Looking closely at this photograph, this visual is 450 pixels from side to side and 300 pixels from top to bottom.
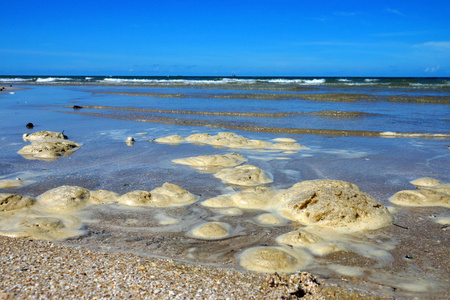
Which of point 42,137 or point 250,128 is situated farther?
point 250,128

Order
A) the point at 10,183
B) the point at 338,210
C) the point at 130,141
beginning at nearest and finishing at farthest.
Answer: the point at 338,210 → the point at 10,183 → the point at 130,141

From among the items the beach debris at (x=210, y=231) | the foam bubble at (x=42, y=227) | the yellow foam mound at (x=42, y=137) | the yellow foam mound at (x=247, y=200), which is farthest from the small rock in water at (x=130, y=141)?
the beach debris at (x=210, y=231)

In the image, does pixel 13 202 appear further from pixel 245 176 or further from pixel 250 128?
pixel 250 128

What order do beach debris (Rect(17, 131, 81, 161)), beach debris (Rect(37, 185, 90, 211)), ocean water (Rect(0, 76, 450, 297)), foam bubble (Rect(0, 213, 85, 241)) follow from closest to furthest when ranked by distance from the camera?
ocean water (Rect(0, 76, 450, 297)), foam bubble (Rect(0, 213, 85, 241)), beach debris (Rect(37, 185, 90, 211)), beach debris (Rect(17, 131, 81, 161))

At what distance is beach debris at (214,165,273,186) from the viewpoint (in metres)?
5.98

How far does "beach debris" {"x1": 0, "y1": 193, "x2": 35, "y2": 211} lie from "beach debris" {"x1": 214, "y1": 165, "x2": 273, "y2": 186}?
9.49ft

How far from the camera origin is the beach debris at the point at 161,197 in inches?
199

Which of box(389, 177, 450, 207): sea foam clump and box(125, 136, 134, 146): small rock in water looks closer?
box(389, 177, 450, 207): sea foam clump

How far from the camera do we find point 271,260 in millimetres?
3455

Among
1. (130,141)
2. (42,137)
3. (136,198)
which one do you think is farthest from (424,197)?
(42,137)

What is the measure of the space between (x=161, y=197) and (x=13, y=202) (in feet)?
6.18

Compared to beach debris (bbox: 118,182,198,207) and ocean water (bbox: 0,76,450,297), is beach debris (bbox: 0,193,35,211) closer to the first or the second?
ocean water (bbox: 0,76,450,297)

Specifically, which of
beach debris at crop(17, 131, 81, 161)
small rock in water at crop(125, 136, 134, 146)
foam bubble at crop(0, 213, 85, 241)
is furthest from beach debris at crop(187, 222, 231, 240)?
small rock in water at crop(125, 136, 134, 146)

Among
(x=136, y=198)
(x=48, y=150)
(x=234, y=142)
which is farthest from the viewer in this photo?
(x=234, y=142)
